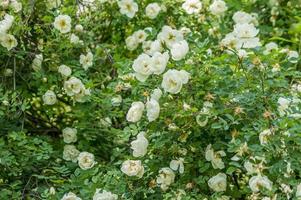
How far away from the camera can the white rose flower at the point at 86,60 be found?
3465mm

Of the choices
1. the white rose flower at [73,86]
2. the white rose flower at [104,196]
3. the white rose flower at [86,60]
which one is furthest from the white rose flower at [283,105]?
the white rose flower at [86,60]

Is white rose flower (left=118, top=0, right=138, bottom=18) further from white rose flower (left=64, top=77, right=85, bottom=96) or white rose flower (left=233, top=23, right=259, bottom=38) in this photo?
white rose flower (left=233, top=23, right=259, bottom=38)

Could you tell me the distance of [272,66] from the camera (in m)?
2.77

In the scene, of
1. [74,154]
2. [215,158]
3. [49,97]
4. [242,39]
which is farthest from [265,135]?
[49,97]

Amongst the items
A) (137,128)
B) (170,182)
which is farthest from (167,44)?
(170,182)

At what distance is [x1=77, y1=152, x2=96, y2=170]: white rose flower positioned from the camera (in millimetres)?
2959

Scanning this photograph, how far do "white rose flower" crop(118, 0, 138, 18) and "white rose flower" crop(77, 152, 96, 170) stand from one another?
1.07 metres

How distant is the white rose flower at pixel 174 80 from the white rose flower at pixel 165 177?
1.01 ft

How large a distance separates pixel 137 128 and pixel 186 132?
0.73 feet

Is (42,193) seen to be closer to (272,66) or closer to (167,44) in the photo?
(167,44)

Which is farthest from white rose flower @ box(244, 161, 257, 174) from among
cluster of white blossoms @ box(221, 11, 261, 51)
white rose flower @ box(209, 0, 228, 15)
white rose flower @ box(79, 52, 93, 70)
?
white rose flower @ box(209, 0, 228, 15)

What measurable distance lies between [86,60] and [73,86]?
10.2 inches

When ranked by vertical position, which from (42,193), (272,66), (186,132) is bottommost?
(42,193)

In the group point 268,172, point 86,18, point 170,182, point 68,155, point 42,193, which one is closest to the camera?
point 268,172
